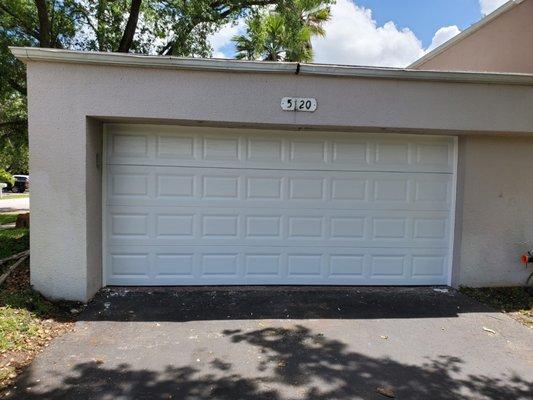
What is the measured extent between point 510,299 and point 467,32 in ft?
20.5

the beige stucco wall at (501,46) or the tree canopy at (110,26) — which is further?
the tree canopy at (110,26)

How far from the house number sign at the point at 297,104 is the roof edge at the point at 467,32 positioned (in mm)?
5479

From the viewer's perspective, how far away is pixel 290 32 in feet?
40.1

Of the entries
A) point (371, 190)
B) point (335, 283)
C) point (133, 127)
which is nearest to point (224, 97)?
point (133, 127)

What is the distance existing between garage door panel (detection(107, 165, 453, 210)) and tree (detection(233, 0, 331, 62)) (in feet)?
22.8

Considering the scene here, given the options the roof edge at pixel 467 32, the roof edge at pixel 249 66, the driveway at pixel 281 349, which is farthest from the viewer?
the roof edge at pixel 467 32

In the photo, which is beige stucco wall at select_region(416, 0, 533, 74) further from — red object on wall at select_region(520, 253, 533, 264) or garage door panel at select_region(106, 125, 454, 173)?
red object on wall at select_region(520, 253, 533, 264)

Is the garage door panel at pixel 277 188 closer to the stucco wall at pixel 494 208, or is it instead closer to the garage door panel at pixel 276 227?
the garage door panel at pixel 276 227

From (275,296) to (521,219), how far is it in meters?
4.01

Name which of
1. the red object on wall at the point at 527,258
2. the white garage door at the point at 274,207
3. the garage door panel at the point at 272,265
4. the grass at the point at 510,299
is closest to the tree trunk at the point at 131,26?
the white garage door at the point at 274,207

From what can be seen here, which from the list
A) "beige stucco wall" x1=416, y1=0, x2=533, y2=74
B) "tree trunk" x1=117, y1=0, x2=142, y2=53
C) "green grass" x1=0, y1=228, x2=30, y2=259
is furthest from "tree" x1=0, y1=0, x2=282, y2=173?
"beige stucco wall" x1=416, y1=0, x2=533, y2=74

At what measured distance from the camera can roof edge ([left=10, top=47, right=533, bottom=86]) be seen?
5059 mm

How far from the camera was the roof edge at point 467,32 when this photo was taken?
8.06 m

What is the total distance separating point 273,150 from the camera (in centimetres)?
607
